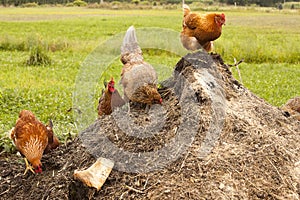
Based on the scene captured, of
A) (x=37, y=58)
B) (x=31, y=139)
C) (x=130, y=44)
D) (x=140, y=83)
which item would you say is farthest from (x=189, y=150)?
(x=37, y=58)

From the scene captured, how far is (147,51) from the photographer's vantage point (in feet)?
56.9

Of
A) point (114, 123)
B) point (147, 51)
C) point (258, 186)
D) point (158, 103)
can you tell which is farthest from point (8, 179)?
point (147, 51)

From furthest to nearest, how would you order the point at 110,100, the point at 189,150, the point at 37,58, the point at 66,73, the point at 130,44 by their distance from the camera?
the point at 37,58 < the point at 66,73 < the point at 130,44 < the point at 110,100 < the point at 189,150

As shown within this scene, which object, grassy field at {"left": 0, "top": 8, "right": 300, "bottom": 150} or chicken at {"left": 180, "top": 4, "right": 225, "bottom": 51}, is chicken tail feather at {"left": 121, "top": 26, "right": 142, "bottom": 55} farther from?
grassy field at {"left": 0, "top": 8, "right": 300, "bottom": 150}

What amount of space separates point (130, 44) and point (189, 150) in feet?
5.97

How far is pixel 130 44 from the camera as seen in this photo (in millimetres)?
5070

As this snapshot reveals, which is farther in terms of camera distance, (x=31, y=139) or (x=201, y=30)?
(x=201, y=30)

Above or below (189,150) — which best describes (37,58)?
below

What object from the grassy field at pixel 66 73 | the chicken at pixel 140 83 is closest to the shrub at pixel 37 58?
the grassy field at pixel 66 73

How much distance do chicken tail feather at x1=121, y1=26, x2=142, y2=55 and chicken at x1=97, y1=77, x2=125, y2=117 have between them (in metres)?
0.42

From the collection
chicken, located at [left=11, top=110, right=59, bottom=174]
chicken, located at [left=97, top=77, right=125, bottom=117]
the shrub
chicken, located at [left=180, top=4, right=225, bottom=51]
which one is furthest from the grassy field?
chicken, located at [left=180, top=4, right=225, bottom=51]

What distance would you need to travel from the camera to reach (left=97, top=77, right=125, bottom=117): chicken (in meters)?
4.77

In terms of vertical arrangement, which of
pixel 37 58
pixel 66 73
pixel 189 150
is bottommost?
pixel 66 73

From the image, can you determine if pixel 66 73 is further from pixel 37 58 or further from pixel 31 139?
pixel 31 139
